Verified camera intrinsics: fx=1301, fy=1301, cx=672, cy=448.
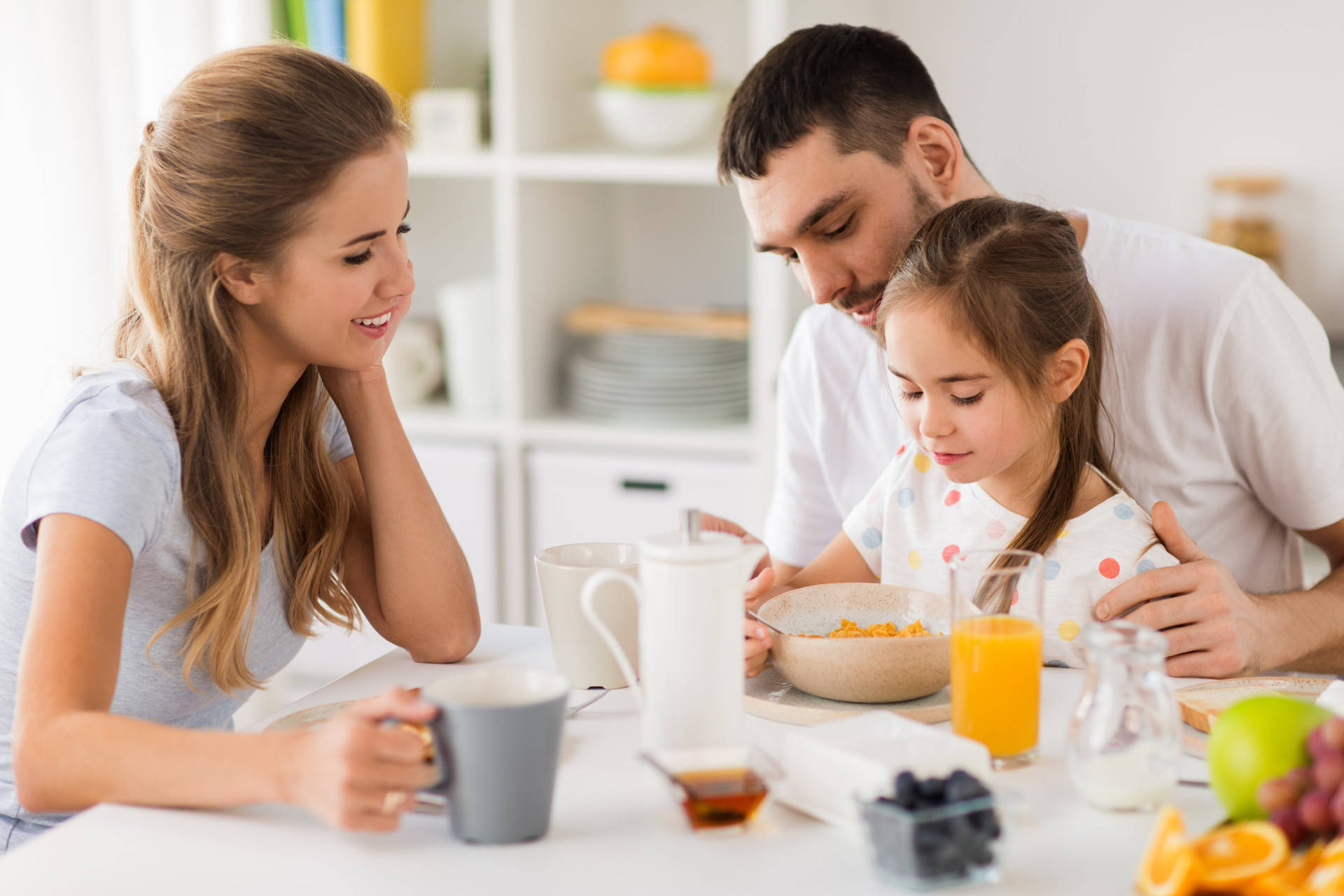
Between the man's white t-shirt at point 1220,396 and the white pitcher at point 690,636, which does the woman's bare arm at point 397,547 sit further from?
the man's white t-shirt at point 1220,396

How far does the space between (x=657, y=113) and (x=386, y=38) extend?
0.58 metres

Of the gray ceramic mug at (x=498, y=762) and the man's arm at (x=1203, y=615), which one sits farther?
the man's arm at (x=1203, y=615)

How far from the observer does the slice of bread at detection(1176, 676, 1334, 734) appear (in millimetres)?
1008

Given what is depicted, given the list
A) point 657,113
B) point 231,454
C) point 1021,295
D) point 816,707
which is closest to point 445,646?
point 231,454

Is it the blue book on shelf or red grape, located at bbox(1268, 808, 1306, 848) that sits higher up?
the blue book on shelf

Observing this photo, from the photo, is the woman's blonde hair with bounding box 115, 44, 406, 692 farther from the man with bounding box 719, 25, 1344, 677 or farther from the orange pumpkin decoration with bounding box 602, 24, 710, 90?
the orange pumpkin decoration with bounding box 602, 24, 710, 90

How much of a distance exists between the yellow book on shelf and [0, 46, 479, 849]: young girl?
1394 mm

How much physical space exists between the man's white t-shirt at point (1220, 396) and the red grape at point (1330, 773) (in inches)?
30.8

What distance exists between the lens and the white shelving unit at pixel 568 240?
8.04 feet

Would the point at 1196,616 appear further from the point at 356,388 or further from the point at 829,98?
the point at 356,388

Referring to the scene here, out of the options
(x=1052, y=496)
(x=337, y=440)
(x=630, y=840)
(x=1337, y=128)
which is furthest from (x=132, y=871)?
(x=1337, y=128)

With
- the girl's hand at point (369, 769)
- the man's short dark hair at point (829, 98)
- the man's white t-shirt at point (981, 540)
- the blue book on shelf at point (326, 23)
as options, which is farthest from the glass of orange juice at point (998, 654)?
the blue book on shelf at point (326, 23)

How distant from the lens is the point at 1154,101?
2471mm

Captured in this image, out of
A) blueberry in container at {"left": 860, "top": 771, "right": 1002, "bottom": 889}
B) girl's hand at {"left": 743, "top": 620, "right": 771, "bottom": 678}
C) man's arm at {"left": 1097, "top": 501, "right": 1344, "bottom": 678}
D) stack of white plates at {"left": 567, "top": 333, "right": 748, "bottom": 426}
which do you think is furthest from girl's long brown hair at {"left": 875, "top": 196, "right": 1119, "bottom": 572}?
stack of white plates at {"left": 567, "top": 333, "right": 748, "bottom": 426}
